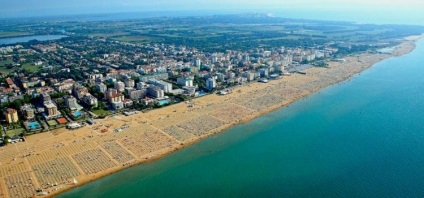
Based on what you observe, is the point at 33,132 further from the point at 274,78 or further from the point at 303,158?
the point at 274,78

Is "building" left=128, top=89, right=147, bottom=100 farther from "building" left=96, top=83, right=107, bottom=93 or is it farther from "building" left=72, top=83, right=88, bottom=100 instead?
"building" left=72, top=83, right=88, bottom=100

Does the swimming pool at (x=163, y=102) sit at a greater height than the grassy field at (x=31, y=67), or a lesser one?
lesser

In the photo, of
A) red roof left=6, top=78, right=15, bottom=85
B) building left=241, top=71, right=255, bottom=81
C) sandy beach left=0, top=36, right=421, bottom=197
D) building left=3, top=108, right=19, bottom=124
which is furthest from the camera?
building left=241, top=71, right=255, bottom=81

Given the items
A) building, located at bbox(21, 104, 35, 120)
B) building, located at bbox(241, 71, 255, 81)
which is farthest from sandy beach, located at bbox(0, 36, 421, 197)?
building, located at bbox(241, 71, 255, 81)

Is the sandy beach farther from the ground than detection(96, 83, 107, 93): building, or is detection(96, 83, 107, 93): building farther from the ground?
detection(96, 83, 107, 93): building

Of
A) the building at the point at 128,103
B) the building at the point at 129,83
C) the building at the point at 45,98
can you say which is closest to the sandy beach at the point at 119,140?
the building at the point at 128,103

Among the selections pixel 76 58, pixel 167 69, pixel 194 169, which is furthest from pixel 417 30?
pixel 194 169

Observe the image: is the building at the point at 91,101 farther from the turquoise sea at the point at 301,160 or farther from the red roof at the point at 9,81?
the red roof at the point at 9,81
